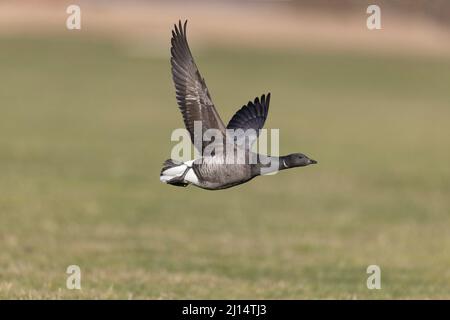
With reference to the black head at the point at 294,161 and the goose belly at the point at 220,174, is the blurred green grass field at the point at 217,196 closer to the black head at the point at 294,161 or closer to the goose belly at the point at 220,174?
the goose belly at the point at 220,174

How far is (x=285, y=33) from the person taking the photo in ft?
203

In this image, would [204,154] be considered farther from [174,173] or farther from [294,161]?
[294,161]

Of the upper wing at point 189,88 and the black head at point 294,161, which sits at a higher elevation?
the upper wing at point 189,88

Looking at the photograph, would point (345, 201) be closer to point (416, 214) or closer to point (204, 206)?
point (416, 214)

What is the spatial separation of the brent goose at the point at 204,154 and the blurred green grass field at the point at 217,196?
340cm

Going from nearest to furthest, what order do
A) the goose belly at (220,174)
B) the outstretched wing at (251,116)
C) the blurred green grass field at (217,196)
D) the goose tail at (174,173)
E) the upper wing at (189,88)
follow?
the goose belly at (220,174), the goose tail at (174,173), the upper wing at (189,88), the outstretched wing at (251,116), the blurred green grass field at (217,196)

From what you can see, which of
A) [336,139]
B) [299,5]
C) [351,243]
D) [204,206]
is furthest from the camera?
[299,5]

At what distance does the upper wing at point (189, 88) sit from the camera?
7078 mm

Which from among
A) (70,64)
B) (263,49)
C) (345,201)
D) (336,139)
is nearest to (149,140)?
(336,139)

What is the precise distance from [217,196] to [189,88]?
15.5 meters

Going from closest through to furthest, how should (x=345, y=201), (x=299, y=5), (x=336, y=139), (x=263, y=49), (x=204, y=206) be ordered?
(x=204, y=206) → (x=345, y=201) → (x=336, y=139) → (x=263, y=49) → (x=299, y=5)

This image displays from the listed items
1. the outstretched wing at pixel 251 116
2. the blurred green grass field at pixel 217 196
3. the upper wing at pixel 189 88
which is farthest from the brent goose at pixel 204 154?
the blurred green grass field at pixel 217 196

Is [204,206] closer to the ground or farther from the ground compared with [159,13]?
closer to the ground

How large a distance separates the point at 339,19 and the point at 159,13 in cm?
1146
